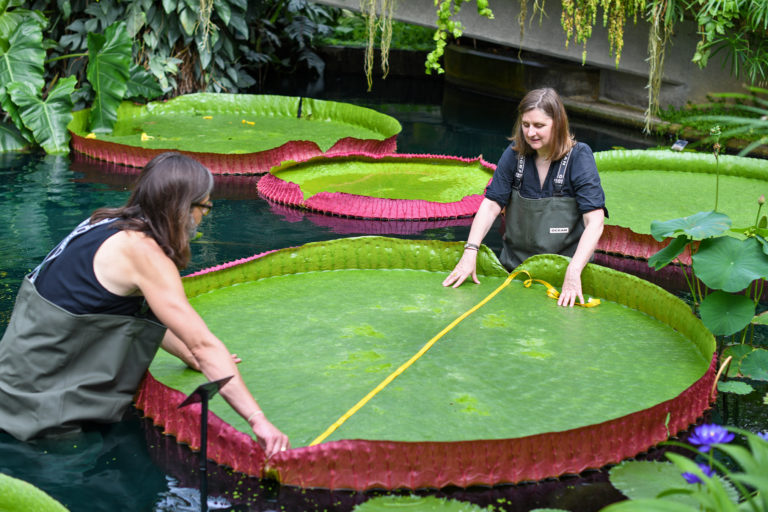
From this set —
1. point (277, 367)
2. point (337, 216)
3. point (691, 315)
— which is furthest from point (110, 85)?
point (691, 315)

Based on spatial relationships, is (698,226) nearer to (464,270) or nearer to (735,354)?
(735,354)

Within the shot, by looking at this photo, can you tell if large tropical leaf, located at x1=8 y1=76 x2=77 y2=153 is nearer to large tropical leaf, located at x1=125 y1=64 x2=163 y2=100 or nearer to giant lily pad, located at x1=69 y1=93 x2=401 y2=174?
giant lily pad, located at x1=69 y1=93 x2=401 y2=174

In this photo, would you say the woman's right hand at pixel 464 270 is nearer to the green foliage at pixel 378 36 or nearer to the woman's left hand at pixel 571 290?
the woman's left hand at pixel 571 290

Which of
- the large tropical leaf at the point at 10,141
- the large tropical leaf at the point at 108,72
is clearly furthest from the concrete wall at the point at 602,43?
the large tropical leaf at the point at 10,141

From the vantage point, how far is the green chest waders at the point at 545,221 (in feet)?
11.8

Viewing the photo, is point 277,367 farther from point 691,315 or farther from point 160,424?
point 691,315

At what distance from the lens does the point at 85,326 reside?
244 cm

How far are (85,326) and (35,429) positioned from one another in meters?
0.33

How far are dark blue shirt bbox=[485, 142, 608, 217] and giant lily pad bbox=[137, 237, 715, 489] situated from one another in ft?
0.94

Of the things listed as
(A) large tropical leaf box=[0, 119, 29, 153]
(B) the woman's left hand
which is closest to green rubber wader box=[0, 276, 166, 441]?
(B) the woman's left hand

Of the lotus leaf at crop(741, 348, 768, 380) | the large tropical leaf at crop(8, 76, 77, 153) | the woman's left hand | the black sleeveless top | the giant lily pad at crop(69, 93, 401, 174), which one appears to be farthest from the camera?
the large tropical leaf at crop(8, 76, 77, 153)

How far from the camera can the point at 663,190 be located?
5.41 metres

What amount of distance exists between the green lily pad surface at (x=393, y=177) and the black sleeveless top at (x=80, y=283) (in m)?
3.04

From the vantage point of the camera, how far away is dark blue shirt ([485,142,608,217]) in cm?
350
